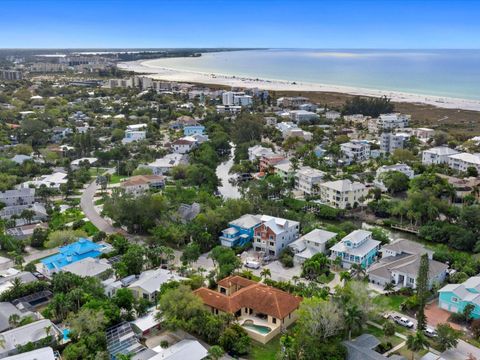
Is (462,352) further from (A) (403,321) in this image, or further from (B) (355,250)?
(B) (355,250)

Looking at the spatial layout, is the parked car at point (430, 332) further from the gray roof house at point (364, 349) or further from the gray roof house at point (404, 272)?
the gray roof house at point (404, 272)

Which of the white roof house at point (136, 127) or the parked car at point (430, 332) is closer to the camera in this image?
the parked car at point (430, 332)

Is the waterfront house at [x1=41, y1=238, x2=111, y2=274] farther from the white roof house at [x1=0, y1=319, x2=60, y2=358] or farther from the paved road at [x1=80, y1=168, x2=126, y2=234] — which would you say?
the white roof house at [x1=0, y1=319, x2=60, y2=358]

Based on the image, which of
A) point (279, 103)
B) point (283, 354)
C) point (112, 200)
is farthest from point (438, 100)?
point (283, 354)

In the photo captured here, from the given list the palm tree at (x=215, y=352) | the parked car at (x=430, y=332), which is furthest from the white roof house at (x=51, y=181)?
the parked car at (x=430, y=332)

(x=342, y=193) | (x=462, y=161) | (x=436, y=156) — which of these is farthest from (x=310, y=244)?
(x=436, y=156)

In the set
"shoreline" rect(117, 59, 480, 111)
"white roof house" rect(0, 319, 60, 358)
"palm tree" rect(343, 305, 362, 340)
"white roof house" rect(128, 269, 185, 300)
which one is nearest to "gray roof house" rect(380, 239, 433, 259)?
"palm tree" rect(343, 305, 362, 340)

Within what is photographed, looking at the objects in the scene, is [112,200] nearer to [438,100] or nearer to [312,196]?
[312,196]
